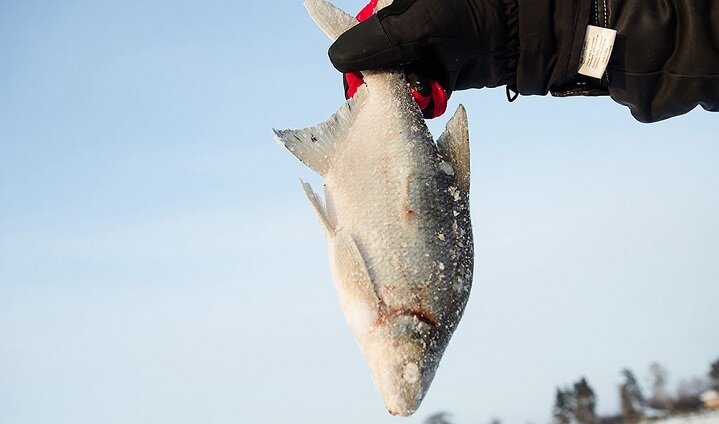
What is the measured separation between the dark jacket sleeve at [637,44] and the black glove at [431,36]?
0.10 metres

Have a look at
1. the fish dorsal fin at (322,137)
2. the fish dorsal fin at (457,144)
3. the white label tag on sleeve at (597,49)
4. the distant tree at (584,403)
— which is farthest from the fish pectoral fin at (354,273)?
the distant tree at (584,403)

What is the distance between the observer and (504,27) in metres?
3.33

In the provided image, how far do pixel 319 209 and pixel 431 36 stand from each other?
2.65 ft

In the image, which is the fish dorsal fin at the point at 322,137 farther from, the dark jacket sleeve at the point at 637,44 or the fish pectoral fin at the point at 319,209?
the dark jacket sleeve at the point at 637,44

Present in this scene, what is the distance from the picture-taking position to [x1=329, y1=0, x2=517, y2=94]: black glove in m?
3.25

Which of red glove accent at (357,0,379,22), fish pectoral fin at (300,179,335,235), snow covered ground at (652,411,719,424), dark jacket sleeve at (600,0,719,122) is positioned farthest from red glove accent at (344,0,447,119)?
snow covered ground at (652,411,719,424)

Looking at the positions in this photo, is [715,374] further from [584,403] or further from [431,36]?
[431,36]

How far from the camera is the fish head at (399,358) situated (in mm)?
2990

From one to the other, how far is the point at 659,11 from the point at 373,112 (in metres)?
1.20

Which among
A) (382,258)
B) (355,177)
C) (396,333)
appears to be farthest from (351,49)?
(396,333)

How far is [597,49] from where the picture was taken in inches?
129

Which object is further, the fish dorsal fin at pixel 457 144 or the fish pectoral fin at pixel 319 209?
the fish dorsal fin at pixel 457 144

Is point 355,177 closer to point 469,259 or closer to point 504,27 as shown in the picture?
point 469,259

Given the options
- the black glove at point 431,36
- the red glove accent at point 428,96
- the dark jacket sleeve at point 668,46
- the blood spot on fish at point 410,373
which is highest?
the black glove at point 431,36
